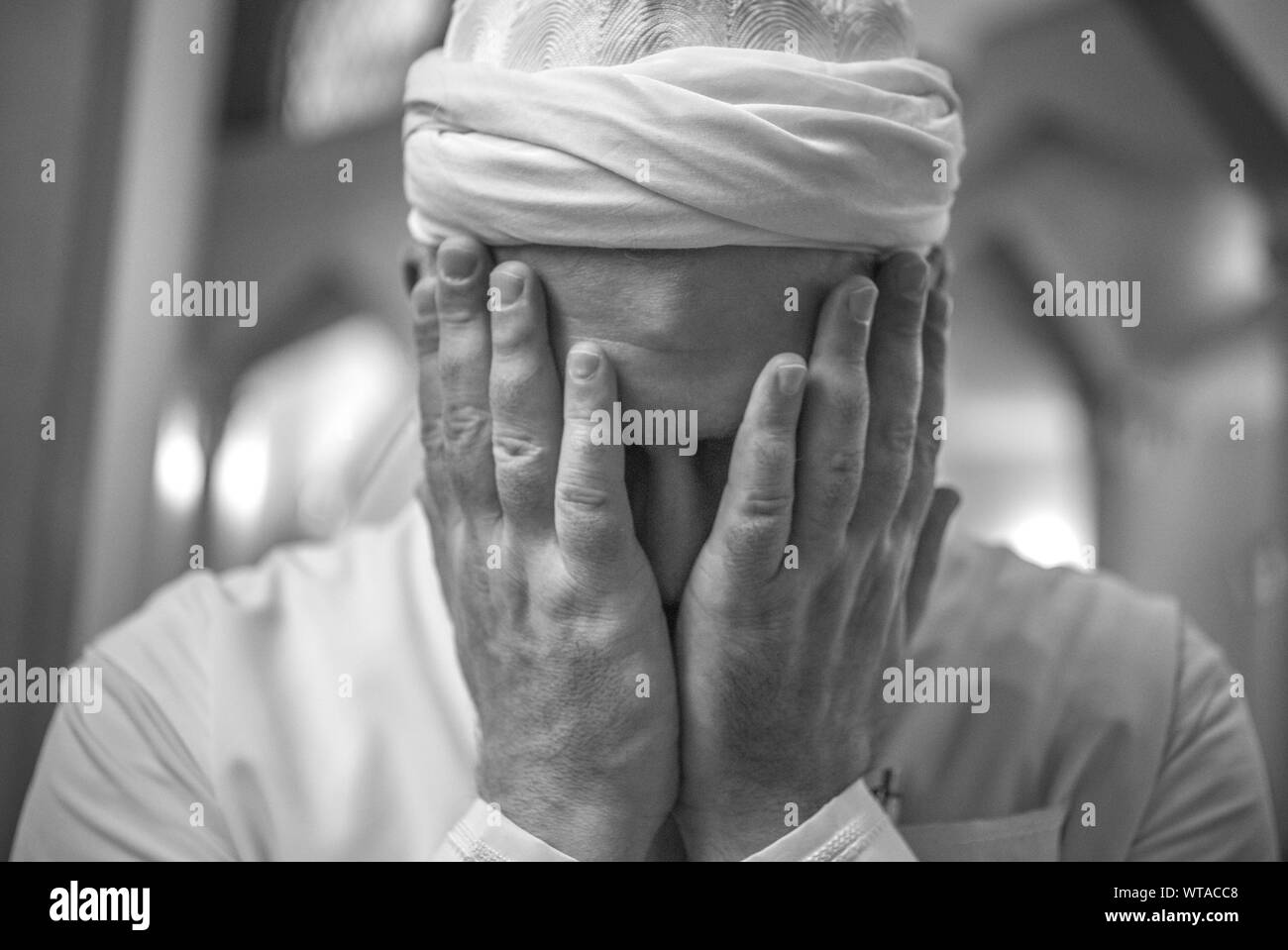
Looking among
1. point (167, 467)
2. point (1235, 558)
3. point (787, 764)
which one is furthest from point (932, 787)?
point (1235, 558)

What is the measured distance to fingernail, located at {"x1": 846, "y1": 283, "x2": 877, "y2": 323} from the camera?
1070mm

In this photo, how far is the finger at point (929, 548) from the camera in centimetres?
128

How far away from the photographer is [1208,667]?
140 cm

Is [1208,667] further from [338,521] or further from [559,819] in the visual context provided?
[338,521]

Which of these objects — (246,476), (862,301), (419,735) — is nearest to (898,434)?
(862,301)

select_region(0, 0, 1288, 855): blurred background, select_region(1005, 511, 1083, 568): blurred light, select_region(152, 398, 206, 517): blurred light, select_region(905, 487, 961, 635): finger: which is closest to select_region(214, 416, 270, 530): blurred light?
select_region(0, 0, 1288, 855): blurred background

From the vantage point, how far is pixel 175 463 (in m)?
5.18

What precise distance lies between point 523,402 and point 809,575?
293 mm

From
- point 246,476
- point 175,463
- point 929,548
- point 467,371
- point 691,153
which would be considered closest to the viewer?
point 691,153

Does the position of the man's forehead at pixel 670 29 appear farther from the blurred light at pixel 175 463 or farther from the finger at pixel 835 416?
the blurred light at pixel 175 463

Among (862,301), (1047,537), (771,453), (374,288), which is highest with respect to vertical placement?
(374,288)

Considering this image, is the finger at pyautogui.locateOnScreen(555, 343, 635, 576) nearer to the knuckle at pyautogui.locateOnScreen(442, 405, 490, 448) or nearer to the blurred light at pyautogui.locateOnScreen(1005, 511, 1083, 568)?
the knuckle at pyautogui.locateOnScreen(442, 405, 490, 448)

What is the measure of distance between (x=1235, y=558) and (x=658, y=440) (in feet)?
20.9

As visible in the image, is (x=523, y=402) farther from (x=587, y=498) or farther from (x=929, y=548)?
(x=929, y=548)
